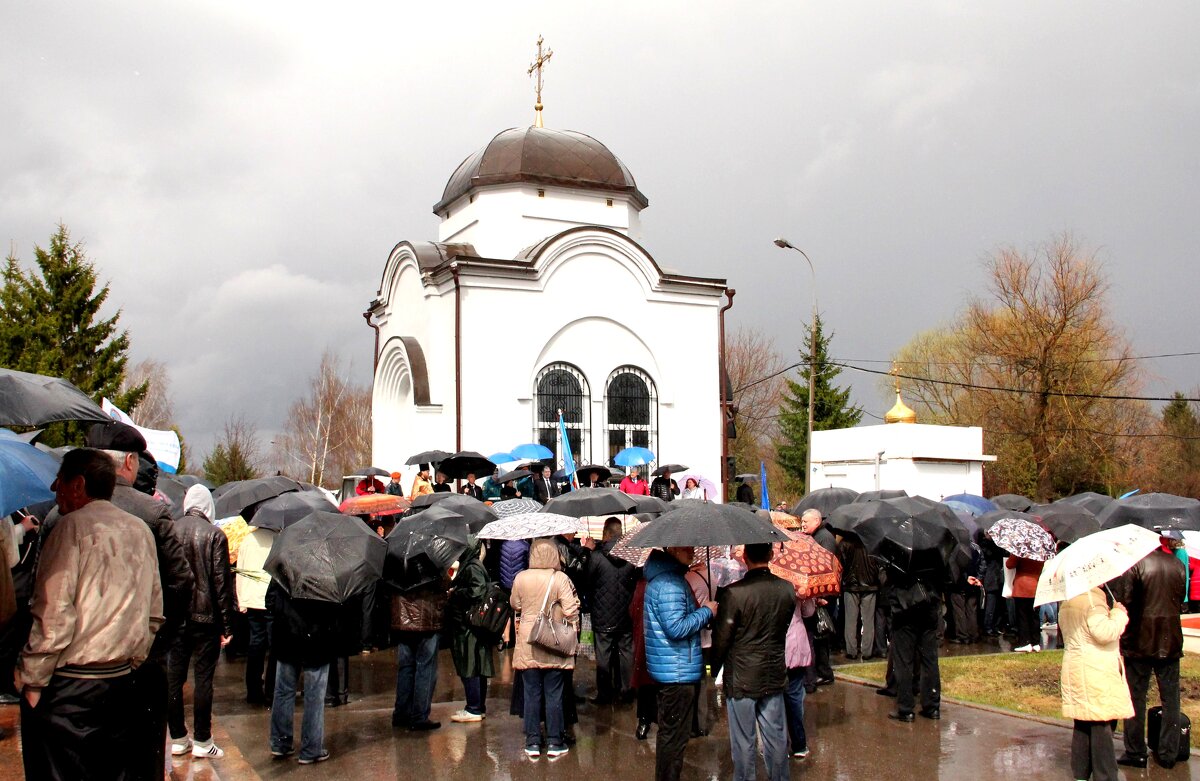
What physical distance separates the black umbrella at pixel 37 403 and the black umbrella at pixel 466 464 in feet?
38.8

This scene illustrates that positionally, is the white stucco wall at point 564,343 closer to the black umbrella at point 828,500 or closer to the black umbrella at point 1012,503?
the black umbrella at point 1012,503

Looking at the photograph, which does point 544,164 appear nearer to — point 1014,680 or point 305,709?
point 1014,680

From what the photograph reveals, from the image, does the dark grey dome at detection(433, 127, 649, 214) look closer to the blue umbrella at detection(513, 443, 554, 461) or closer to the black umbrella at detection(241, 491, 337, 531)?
the blue umbrella at detection(513, 443, 554, 461)

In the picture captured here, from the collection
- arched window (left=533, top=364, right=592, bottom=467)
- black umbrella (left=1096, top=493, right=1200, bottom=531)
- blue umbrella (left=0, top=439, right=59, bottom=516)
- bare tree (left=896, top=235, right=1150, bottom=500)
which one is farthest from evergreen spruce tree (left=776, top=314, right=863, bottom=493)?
blue umbrella (left=0, top=439, right=59, bottom=516)

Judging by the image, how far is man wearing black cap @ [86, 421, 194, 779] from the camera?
5.46m

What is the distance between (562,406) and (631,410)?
165cm

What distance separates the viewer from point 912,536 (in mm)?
9672

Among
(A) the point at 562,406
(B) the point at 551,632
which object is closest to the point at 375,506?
(B) the point at 551,632

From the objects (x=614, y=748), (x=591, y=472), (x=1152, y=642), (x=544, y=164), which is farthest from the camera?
(x=544, y=164)

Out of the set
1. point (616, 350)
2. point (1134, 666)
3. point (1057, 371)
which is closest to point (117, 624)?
point (1134, 666)

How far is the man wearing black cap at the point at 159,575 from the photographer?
546 centimetres

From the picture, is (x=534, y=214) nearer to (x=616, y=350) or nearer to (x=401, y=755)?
(x=616, y=350)

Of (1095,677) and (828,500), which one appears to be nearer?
(1095,677)

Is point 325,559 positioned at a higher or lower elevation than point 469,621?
higher
